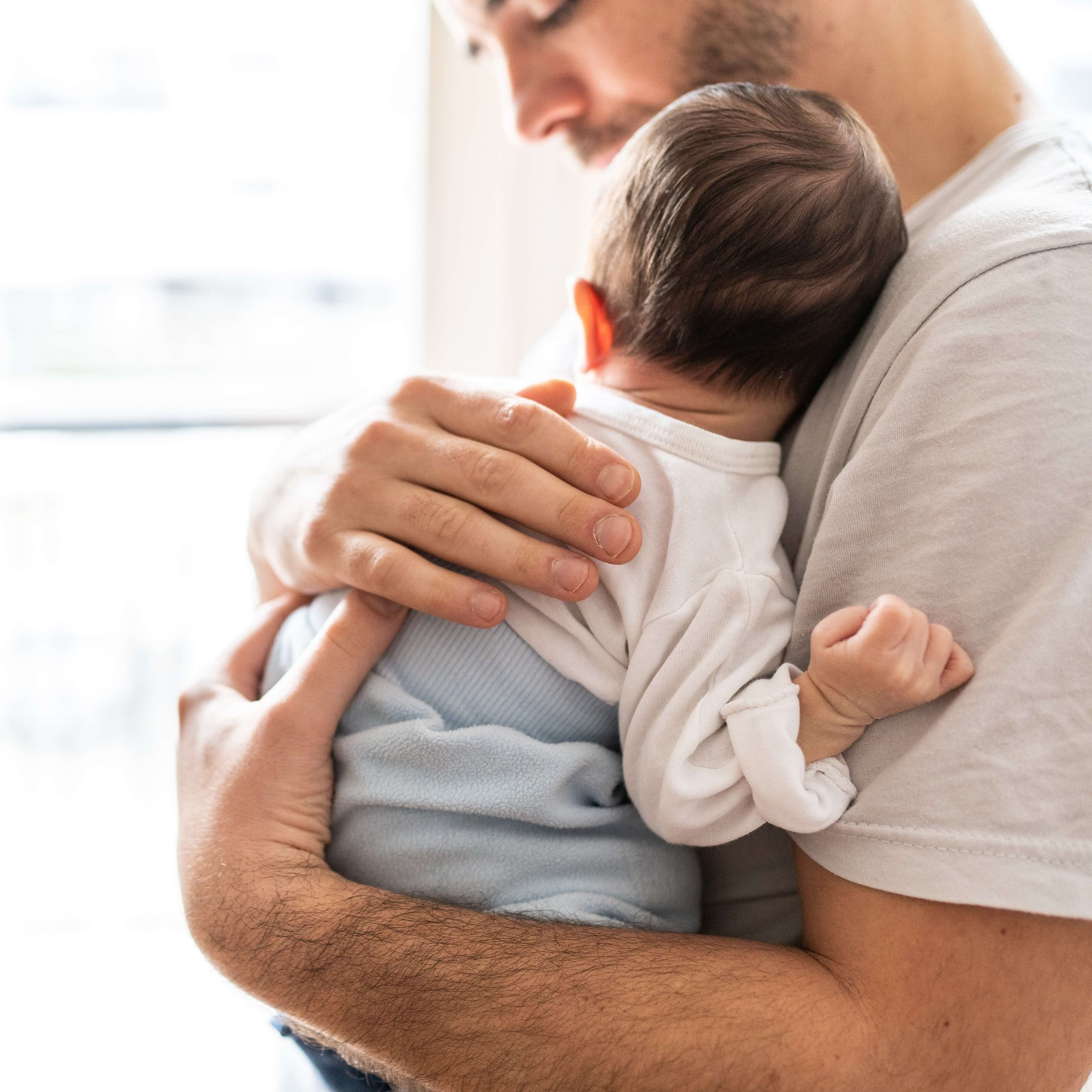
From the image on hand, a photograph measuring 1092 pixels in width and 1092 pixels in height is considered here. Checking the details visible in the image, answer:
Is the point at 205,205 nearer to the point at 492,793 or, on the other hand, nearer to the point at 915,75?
the point at 915,75

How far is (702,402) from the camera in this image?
2.72 feet

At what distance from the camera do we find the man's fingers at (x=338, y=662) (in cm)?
81

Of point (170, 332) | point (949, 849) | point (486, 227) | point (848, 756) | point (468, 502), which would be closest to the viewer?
point (949, 849)

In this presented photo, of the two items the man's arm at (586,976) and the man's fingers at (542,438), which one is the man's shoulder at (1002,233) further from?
the man's arm at (586,976)

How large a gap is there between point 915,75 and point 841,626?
0.71 meters

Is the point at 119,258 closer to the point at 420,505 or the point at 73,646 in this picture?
the point at 73,646

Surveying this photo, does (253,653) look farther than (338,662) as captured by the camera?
Yes

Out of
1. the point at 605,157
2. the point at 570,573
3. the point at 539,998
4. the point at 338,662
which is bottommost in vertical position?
the point at 539,998

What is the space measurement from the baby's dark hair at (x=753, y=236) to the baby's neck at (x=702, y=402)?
0.01m

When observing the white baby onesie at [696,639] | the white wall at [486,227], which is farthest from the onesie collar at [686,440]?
the white wall at [486,227]

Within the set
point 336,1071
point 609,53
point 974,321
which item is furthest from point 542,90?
point 336,1071

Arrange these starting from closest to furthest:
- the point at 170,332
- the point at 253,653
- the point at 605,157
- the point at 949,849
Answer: the point at 949,849 < the point at 253,653 < the point at 605,157 < the point at 170,332

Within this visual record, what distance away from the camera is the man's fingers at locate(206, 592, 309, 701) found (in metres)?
0.99

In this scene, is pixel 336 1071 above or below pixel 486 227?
below
